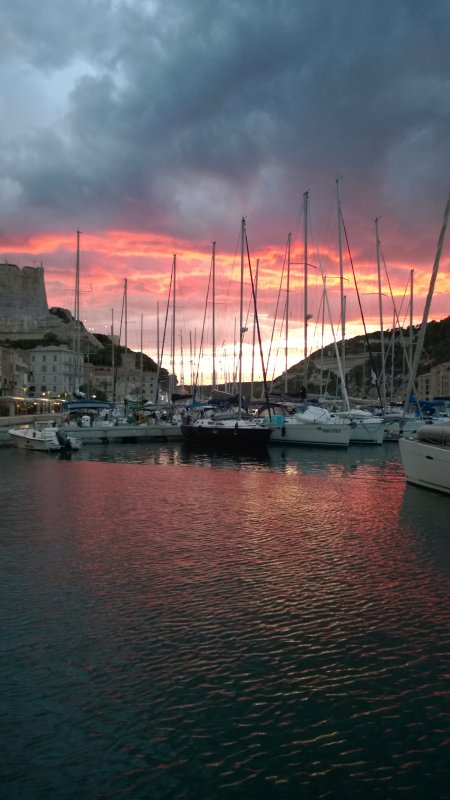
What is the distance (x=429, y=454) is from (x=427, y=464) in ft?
1.66

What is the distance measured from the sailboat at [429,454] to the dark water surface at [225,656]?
378 centimetres

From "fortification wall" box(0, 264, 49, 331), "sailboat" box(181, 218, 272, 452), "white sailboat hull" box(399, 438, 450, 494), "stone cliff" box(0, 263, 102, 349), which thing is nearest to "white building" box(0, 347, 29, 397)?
"stone cliff" box(0, 263, 102, 349)

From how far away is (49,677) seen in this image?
821 centimetres

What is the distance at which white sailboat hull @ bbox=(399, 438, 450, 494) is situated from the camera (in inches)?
905

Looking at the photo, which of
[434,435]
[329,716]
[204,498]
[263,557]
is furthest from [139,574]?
[434,435]

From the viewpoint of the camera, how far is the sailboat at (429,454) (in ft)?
75.5

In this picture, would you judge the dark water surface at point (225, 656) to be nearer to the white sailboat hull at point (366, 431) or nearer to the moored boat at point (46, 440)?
the moored boat at point (46, 440)

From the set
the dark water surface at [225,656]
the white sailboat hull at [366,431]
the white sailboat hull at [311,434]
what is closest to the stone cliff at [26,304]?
the white sailboat hull at [311,434]

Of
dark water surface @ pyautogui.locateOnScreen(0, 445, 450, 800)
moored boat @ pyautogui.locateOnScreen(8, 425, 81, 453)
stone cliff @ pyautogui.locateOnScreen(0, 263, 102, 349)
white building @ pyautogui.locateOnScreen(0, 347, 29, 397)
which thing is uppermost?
stone cliff @ pyautogui.locateOnScreen(0, 263, 102, 349)

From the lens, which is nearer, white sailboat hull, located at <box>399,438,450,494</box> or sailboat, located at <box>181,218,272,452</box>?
white sailboat hull, located at <box>399,438,450,494</box>

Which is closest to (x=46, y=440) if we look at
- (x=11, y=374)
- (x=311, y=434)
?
(x=311, y=434)

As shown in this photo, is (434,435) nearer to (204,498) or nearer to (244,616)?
(204,498)

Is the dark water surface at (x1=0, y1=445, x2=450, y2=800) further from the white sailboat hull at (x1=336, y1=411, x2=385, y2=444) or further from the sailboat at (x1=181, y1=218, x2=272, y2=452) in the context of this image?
the white sailboat hull at (x1=336, y1=411, x2=385, y2=444)

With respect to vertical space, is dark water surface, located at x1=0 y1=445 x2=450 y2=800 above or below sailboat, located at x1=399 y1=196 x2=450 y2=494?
below
